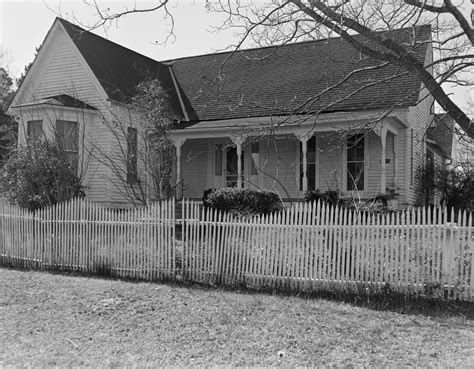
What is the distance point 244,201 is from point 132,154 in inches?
172

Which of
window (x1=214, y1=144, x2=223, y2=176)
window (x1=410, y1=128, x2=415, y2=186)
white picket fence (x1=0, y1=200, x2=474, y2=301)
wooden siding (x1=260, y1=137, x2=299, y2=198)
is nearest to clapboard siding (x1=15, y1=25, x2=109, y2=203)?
window (x1=214, y1=144, x2=223, y2=176)

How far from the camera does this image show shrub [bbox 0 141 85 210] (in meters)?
11.8

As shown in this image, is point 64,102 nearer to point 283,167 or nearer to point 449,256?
point 283,167

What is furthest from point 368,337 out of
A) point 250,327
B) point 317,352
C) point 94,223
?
point 94,223

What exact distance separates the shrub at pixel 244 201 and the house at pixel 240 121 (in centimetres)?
157

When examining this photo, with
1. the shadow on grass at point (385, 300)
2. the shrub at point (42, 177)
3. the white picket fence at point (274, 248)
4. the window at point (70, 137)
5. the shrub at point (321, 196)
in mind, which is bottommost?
the shadow on grass at point (385, 300)

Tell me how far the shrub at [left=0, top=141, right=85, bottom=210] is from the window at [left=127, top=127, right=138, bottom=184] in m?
1.95

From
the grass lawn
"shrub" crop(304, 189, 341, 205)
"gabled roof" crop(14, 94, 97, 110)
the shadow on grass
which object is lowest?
the grass lawn

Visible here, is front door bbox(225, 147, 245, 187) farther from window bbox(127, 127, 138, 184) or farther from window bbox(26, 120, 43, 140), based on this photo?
window bbox(26, 120, 43, 140)

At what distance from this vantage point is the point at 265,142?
17.1m

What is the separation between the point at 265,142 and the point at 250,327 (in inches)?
471

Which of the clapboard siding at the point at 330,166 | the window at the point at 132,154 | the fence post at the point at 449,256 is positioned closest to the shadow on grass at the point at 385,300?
the fence post at the point at 449,256

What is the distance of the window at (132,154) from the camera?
14.3m

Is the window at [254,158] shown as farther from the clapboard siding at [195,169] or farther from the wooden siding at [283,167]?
the clapboard siding at [195,169]
